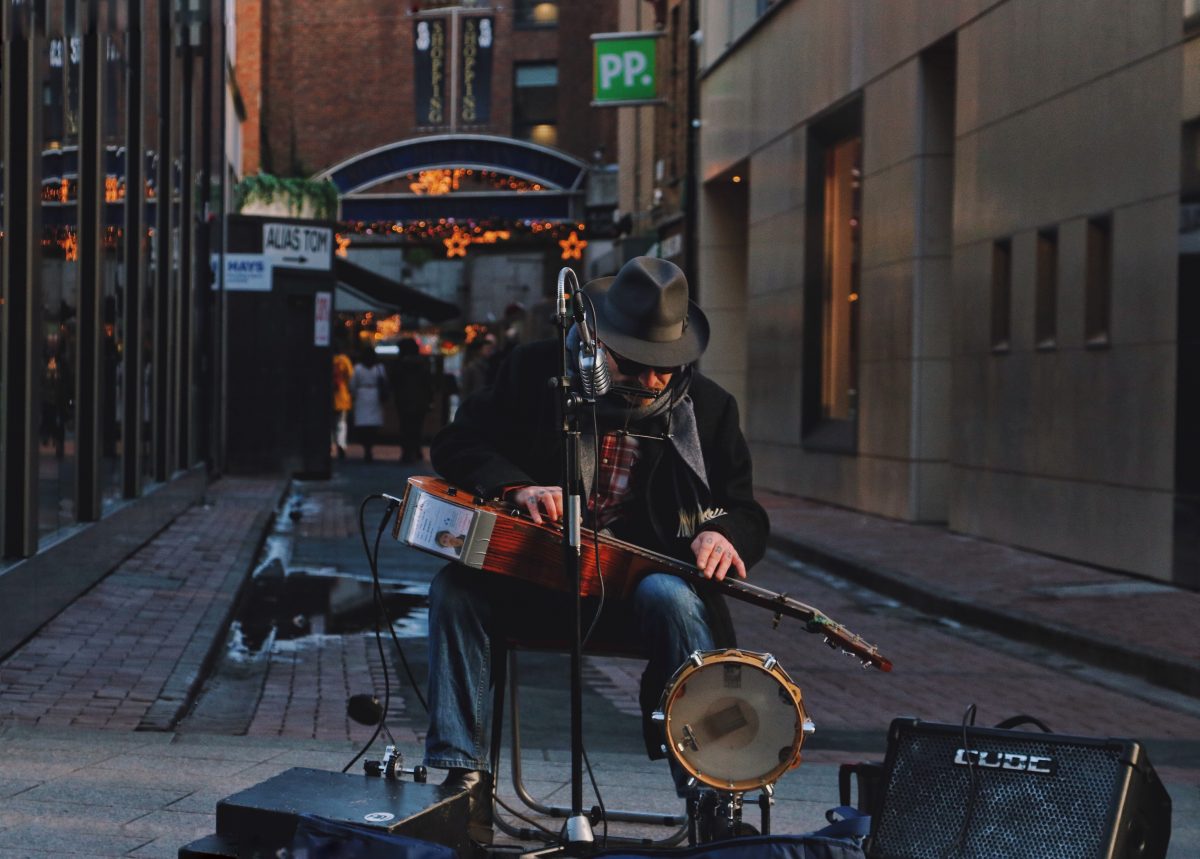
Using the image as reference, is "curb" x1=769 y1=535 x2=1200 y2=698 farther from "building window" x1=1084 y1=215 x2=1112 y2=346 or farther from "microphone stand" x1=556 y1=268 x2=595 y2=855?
"microphone stand" x1=556 y1=268 x2=595 y2=855

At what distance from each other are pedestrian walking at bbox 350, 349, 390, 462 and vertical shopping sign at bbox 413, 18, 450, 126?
62.9ft

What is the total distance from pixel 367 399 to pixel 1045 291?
47.3ft

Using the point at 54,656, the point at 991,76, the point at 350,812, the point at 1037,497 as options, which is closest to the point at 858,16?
the point at 991,76

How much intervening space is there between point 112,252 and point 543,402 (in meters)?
7.83

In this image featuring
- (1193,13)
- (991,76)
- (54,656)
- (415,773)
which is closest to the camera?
(415,773)

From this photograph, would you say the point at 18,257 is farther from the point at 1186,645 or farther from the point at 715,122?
the point at 715,122

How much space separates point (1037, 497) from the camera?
44.0 ft

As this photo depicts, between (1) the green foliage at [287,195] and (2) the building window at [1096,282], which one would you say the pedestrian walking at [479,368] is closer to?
(1) the green foliage at [287,195]

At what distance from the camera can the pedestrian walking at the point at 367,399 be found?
85.9 ft

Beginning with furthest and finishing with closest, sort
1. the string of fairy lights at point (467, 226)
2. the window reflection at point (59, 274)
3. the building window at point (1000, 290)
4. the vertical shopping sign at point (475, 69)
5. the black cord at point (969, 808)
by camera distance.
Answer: the vertical shopping sign at point (475, 69) → the string of fairy lights at point (467, 226) → the building window at point (1000, 290) → the window reflection at point (59, 274) → the black cord at point (969, 808)

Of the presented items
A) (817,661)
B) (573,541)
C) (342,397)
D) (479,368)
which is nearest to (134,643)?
(817,661)

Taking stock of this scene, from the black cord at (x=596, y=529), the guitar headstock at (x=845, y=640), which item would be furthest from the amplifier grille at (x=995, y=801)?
the black cord at (x=596, y=529)

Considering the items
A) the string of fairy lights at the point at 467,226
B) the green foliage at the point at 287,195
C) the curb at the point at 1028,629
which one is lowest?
the curb at the point at 1028,629

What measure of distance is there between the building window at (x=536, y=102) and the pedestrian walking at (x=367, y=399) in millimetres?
23343
